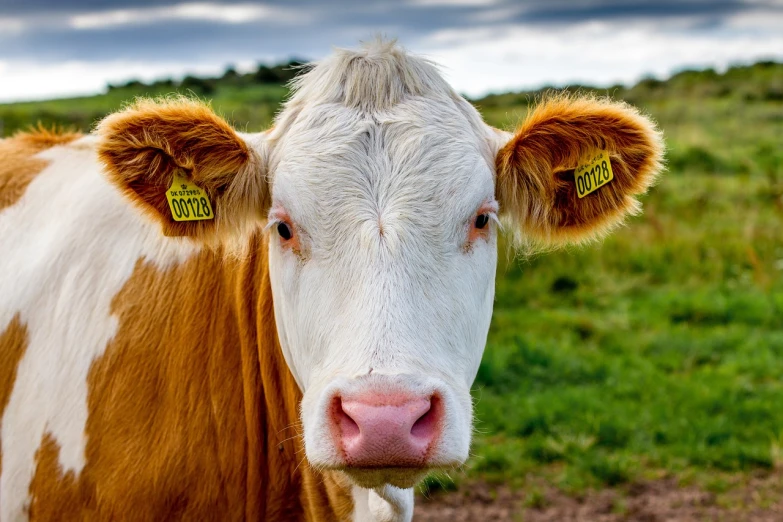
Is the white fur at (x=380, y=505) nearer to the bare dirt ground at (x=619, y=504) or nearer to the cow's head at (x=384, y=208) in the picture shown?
the cow's head at (x=384, y=208)

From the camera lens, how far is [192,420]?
10.0 feet

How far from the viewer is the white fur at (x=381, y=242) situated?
91.8 inches

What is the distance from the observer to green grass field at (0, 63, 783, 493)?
18.9ft

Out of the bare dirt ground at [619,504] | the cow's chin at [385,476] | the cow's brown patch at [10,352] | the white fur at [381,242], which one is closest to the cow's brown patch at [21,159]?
the cow's brown patch at [10,352]

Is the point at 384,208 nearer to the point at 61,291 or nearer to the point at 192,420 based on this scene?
the point at 192,420

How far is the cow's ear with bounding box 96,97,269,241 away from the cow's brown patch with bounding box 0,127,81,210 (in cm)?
106

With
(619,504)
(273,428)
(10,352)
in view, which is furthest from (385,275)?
(619,504)

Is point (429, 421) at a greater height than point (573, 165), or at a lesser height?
lesser

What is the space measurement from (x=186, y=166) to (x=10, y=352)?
3.65 feet

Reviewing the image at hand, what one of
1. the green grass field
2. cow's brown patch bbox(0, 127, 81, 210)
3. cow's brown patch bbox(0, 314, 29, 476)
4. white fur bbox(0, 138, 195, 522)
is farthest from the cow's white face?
cow's brown patch bbox(0, 127, 81, 210)

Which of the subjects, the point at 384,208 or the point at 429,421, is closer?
the point at 429,421

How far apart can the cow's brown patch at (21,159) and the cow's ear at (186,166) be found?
1056mm

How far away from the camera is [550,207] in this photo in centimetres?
310

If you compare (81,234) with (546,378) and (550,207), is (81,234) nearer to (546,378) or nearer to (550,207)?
(550,207)
